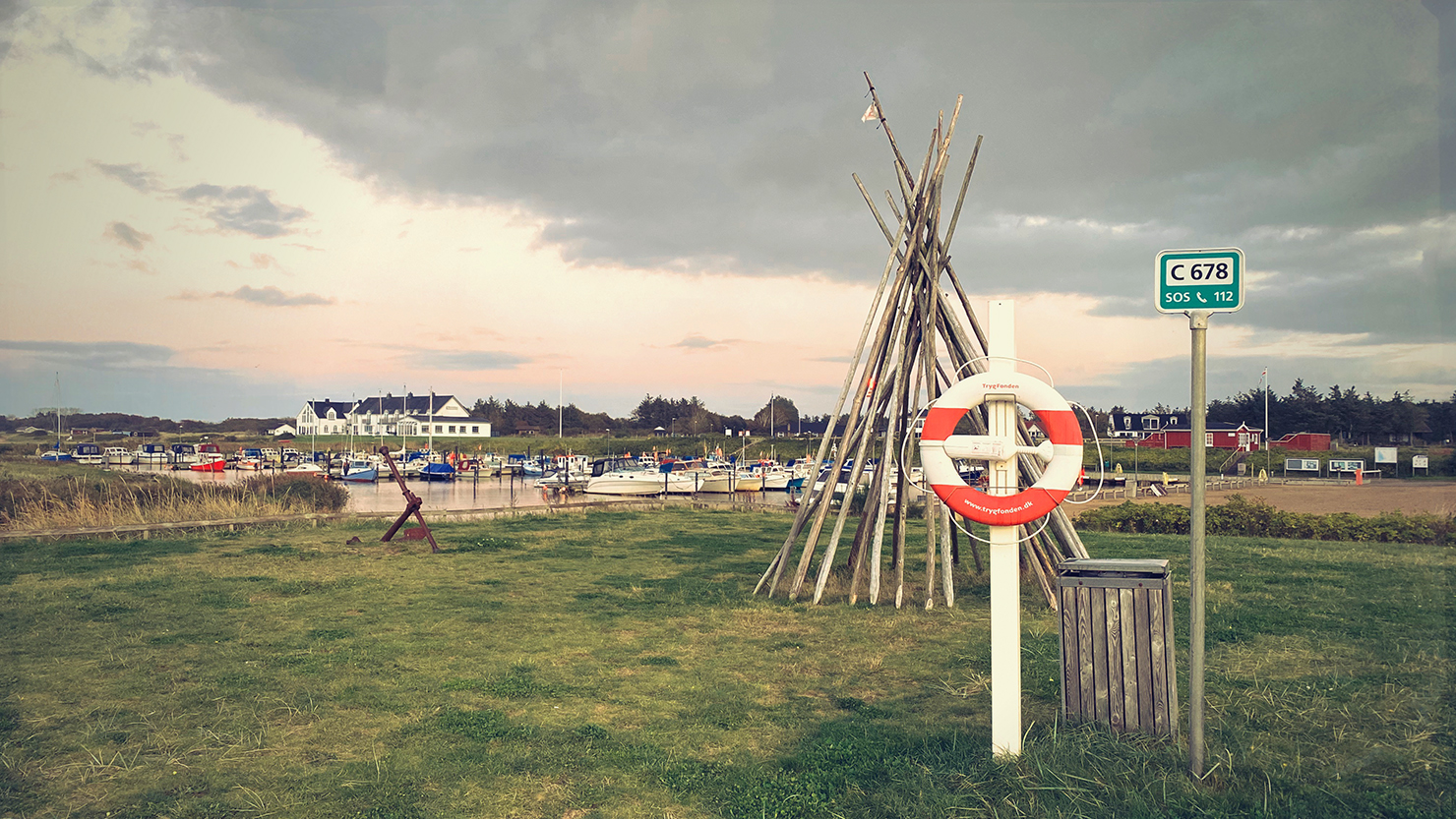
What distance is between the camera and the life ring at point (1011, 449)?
5.00 meters

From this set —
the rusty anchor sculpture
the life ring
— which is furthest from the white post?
the rusty anchor sculpture

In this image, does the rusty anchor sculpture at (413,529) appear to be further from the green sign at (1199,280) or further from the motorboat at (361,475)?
the motorboat at (361,475)

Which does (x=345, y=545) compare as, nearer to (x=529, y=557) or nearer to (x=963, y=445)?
(x=529, y=557)

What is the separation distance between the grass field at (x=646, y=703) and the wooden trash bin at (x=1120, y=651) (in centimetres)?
19

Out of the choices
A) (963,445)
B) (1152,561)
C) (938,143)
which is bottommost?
(1152,561)

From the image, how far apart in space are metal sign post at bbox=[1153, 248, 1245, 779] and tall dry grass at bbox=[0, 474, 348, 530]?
19869 mm

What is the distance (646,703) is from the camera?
6395 mm

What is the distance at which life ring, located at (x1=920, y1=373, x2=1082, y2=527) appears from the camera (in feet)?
16.4

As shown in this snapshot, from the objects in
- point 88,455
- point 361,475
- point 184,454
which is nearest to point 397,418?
point 184,454

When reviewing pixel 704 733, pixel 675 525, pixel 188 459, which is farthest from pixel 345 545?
pixel 188 459

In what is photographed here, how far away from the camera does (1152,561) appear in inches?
213

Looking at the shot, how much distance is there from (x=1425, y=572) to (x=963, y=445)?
1083 cm

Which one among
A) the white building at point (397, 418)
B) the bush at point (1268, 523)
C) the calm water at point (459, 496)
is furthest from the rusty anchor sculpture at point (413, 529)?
the white building at point (397, 418)

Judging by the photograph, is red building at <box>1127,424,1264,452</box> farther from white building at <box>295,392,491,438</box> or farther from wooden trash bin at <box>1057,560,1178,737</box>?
white building at <box>295,392,491,438</box>
